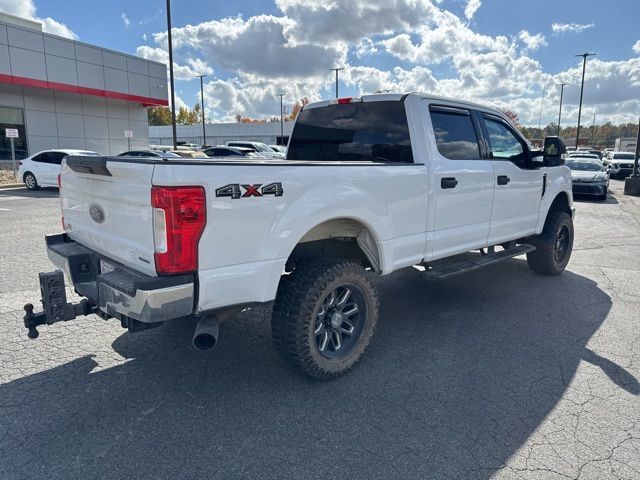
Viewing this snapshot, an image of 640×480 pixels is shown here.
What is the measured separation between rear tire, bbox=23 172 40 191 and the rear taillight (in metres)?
17.1

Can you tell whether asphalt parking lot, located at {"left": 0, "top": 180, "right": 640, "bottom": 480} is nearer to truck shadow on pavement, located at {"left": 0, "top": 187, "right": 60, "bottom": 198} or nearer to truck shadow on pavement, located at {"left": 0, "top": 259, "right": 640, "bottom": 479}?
truck shadow on pavement, located at {"left": 0, "top": 259, "right": 640, "bottom": 479}

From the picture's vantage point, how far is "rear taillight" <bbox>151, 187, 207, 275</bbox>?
254cm

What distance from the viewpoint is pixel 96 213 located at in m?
3.27

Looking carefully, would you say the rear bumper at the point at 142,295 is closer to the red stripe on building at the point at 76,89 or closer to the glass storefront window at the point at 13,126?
the red stripe on building at the point at 76,89

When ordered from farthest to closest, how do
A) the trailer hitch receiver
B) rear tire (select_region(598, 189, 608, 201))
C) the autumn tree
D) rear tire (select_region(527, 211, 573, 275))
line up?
the autumn tree
rear tire (select_region(598, 189, 608, 201))
rear tire (select_region(527, 211, 573, 275))
the trailer hitch receiver

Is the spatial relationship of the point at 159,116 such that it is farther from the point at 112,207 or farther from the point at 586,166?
the point at 112,207

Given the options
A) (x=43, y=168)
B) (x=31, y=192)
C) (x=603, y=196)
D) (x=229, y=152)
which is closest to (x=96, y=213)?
(x=43, y=168)

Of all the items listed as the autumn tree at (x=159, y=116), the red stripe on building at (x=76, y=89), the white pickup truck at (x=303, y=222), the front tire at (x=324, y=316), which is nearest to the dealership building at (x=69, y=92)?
the red stripe on building at (x=76, y=89)

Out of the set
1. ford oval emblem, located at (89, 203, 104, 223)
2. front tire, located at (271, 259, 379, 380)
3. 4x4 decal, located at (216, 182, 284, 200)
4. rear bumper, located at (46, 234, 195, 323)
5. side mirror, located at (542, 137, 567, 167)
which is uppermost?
side mirror, located at (542, 137, 567, 167)

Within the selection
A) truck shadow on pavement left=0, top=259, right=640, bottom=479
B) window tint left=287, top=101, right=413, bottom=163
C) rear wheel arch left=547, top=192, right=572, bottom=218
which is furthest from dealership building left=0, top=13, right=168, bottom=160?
rear wheel arch left=547, top=192, right=572, bottom=218

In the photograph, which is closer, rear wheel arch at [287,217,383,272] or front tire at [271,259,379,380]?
front tire at [271,259,379,380]

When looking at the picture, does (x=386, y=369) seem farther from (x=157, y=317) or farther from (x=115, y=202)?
(x=115, y=202)

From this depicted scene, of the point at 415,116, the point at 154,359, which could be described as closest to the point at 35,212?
the point at 154,359

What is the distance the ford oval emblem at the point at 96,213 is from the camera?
3217 millimetres
